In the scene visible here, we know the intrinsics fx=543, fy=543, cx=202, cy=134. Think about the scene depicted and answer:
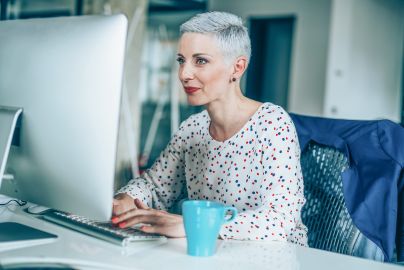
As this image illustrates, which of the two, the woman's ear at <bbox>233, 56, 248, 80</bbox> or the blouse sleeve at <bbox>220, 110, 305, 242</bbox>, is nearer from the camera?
the blouse sleeve at <bbox>220, 110, 305, 242</bbox>

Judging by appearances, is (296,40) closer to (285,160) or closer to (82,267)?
(285,160)

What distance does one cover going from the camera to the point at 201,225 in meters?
1.02

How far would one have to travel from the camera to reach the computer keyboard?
1.09m

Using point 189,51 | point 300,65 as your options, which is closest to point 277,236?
point 189,51

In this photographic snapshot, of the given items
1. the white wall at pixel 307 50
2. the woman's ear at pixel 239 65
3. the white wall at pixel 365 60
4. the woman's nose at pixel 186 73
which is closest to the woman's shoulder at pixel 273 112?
the woman's ear at pixel 239 65

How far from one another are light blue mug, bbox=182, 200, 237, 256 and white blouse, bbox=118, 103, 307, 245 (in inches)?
6.4

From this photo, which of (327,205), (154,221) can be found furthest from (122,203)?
(327,205)

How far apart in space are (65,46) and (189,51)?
474mm

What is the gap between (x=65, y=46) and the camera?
101cm

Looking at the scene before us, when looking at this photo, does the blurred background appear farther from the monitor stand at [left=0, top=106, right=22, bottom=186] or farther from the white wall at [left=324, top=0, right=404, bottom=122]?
the monitor stand at [left=0, top=106, right=22, bottom=186]

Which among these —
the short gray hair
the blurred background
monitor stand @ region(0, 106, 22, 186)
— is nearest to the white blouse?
the short gray hair

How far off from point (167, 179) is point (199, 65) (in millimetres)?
413

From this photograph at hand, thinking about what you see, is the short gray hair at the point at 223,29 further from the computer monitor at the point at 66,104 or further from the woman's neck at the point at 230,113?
the computer monitor at the point at 66,104

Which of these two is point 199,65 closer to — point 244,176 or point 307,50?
point 244,176
